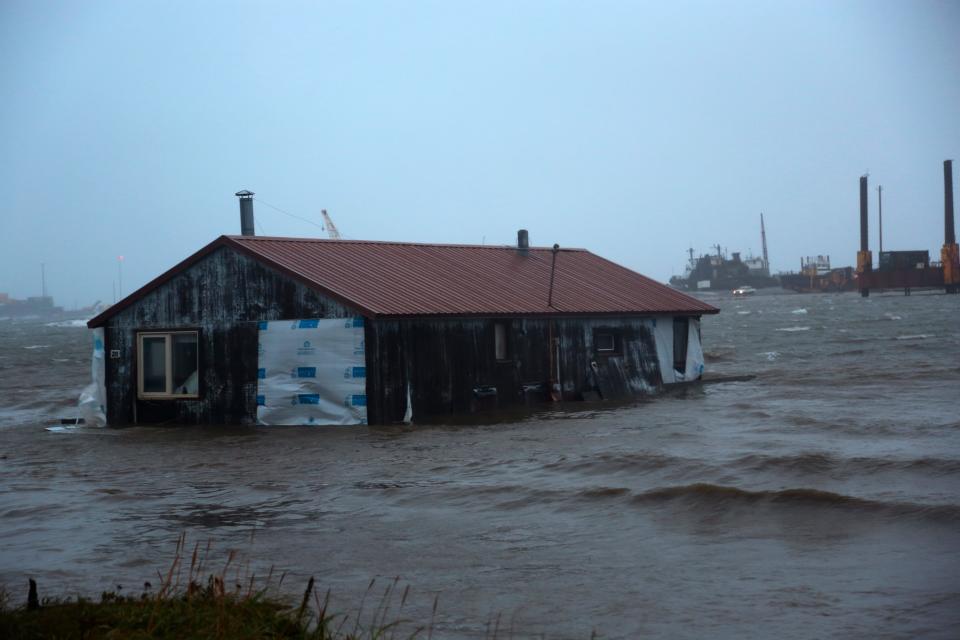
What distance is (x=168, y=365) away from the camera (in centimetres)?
2170

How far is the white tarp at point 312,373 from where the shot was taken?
65.2 feet

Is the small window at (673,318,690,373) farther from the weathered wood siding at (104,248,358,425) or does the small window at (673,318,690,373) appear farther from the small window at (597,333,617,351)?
the weathered wood siding at (104,248,358,425)

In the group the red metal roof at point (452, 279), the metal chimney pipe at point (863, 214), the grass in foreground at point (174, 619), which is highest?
the metal chimney pipe at point (863, 214)

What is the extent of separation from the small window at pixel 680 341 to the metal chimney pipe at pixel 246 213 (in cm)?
1111

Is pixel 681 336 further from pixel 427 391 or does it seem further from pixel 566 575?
pixel 566 575

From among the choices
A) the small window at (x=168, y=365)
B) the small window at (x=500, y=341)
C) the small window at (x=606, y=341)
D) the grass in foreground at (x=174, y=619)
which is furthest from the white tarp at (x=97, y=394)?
the grass in foreground at (x=174, y=619)

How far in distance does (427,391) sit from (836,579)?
12365 millimetres

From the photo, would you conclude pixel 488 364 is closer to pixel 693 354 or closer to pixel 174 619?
pixel 693 354

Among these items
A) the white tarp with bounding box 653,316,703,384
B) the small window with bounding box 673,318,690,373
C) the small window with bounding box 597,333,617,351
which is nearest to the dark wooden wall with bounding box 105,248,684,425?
the small window with bounding box 597,333,617,351

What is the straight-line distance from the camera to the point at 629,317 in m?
26.0

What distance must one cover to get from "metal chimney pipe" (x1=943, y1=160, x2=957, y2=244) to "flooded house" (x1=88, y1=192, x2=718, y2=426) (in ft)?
317

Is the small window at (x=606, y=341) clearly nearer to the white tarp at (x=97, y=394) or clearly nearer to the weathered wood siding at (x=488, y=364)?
the weathered wood siding at (x=488, y=364)

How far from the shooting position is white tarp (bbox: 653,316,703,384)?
89.0ft

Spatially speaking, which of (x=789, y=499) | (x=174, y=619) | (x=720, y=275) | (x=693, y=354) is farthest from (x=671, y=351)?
(x=720, y=275)
